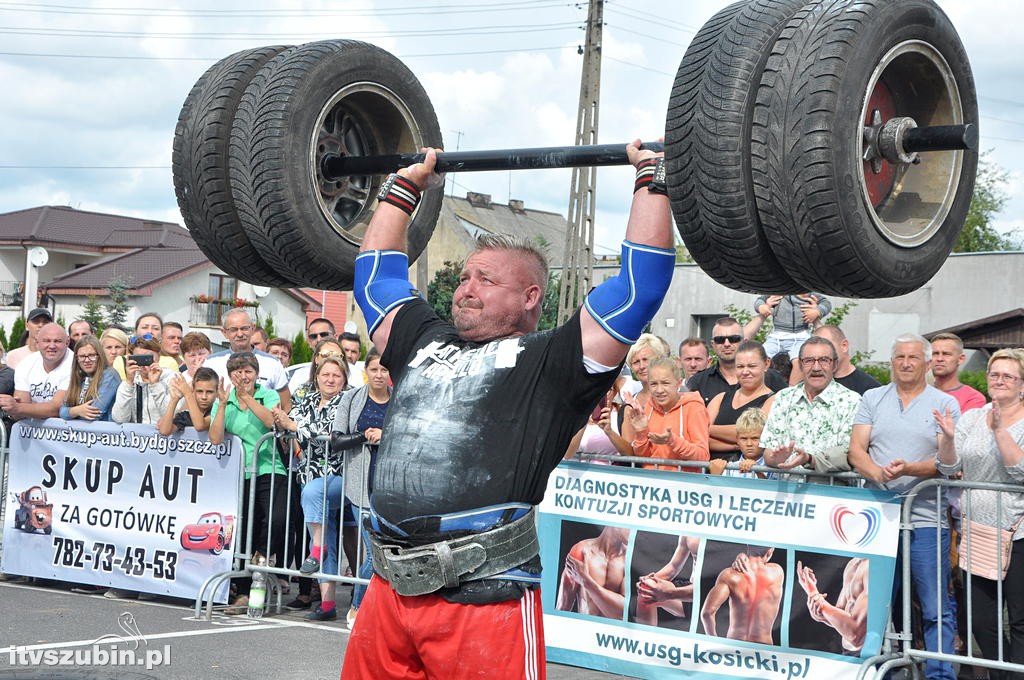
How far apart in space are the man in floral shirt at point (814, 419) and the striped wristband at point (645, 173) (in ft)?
10.8

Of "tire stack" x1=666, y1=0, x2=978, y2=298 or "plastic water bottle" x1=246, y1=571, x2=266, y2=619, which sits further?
"plastic water bottle" x1=246, y1=571, x2=266, y2=619

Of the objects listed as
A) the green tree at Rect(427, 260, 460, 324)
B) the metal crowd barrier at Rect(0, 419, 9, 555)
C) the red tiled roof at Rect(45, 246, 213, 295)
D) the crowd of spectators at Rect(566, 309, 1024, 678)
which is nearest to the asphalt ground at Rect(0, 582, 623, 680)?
the metal crowd barrier at Rect(0, 419, 9, 555)

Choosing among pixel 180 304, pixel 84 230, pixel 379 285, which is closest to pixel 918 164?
pixel 379 285

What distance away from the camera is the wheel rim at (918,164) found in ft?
12.8

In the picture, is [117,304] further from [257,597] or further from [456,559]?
[456,559]

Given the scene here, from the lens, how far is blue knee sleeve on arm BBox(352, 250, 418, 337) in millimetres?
4008

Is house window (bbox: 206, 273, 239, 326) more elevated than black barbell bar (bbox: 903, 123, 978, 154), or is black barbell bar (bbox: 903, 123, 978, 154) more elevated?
house window (bbox: 206, 273, 239, 326)

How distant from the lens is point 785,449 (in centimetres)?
661

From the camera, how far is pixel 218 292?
47375 mm

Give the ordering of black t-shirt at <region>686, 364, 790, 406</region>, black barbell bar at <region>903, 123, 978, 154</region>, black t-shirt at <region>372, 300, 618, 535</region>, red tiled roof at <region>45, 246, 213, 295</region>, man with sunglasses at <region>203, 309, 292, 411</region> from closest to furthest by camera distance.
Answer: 1. black t-shirt at <region>372, 300, 618, 535</region>
2. black barbell bar at <region>903, 123, 978, 154</region>
3. black t-shirt at <region>686, 364, 790, 406</region>
4. man with sunglasses at <region>203, 309, 292, 411</region>
5. red tiled roof at <region>45, 246, 213, 295</region>

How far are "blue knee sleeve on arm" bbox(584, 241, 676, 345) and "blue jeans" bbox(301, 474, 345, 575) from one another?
4756 mm

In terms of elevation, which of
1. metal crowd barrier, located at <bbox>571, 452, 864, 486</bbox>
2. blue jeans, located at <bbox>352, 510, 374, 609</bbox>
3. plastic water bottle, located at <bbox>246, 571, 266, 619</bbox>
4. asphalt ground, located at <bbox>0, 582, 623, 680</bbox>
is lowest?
asphalt ground, located at <bbox>0, 582, 623, 680</bbox>

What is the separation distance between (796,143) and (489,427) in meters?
1.22

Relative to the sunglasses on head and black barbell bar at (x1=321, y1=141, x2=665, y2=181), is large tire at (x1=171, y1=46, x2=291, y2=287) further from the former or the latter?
the sunglasses on head
